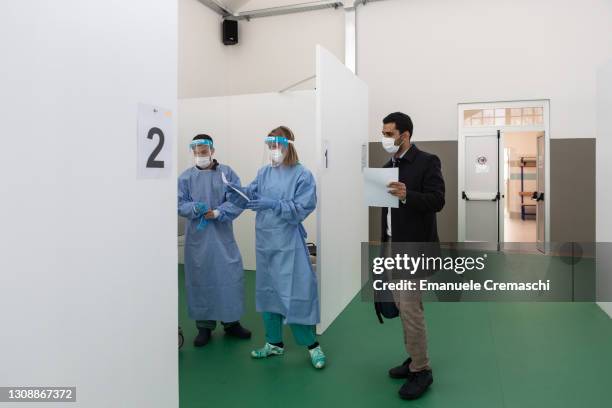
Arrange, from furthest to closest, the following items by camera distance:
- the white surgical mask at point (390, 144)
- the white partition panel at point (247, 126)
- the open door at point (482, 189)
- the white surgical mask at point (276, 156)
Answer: the open door at point (482, 189) < the white partition panel at point (247, 126) < the white surgical mask at point (276, 156) < the white surgical mask at point (390, 144)

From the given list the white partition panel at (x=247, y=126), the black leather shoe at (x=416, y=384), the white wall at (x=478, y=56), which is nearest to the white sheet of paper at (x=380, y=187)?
the black leather shoe at (x=416, y=384)

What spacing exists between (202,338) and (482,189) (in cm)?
458

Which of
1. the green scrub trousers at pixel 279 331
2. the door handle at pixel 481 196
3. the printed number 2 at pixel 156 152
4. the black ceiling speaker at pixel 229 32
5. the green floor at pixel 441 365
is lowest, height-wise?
the green floor at pixel 441 365

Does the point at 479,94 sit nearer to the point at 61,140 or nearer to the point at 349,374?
the point at 349,374

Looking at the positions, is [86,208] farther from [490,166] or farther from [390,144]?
[490,166]

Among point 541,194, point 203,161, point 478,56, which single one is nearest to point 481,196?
point 541,194

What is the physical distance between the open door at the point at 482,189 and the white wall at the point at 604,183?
2342 millimetres

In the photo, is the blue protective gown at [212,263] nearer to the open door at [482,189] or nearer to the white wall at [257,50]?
the white wall at [257,50]

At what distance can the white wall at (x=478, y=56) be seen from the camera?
584 cm

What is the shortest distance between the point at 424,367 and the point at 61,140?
6.88 ft

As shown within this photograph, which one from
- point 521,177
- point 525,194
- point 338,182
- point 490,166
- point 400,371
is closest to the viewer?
point 400,371

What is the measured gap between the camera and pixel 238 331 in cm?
335

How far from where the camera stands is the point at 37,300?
1143 mm

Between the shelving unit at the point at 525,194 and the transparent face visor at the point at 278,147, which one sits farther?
the shelving unit at the point at 525,194
